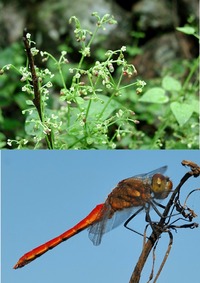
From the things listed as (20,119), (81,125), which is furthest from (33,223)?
(20,119)

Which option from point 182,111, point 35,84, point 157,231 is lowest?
point 157,231

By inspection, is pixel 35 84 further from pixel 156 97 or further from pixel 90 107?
pixel 156 97

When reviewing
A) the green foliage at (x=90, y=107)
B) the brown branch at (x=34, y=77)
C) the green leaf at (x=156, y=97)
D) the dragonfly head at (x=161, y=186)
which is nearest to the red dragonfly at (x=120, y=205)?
the dragonfly head at (x=161, y=186)

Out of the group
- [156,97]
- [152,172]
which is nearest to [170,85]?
[156,97]

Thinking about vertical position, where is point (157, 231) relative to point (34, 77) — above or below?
below

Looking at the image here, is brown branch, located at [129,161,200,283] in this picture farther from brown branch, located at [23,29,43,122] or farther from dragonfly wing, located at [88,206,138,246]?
brown branch, located at [23,29,43,122]

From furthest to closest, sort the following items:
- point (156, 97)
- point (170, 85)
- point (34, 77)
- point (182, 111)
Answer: point (170, 85), point (156, 97), point (182, 111), point (34, 77)
